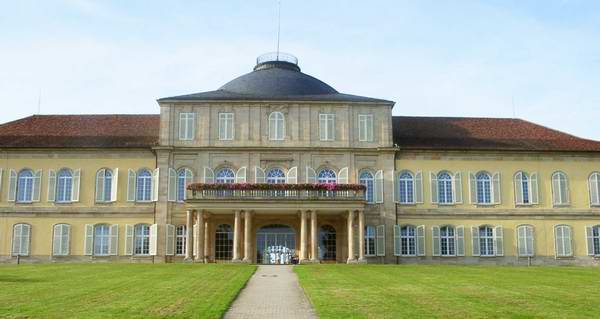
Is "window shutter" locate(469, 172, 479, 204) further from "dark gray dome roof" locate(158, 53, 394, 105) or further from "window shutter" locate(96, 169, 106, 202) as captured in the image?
"window shutter" locate(96, 169, 106, 202)

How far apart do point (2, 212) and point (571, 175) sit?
3323 centimetres

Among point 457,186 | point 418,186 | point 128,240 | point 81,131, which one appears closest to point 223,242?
point 128,240

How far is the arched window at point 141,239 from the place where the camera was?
39.0 m

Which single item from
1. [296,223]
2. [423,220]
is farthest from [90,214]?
[423,220]

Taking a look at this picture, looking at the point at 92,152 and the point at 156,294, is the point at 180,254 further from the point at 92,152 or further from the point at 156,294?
the point at 156,294

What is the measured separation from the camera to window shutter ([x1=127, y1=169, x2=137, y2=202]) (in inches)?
1551

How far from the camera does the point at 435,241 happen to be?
39.7 metres

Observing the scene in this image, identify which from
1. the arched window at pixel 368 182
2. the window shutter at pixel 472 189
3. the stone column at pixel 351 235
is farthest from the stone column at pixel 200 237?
the window shutter at pixel 472 189

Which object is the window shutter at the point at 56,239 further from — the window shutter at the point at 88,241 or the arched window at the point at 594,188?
the arched window at the point at 594,188

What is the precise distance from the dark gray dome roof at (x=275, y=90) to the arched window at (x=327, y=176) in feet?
13.7

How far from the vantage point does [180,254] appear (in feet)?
126

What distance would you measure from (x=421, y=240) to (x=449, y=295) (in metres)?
21.8

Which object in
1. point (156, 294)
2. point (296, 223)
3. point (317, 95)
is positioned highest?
point (317, 95)

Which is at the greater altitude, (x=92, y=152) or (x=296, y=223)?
(x=92, y=152)
